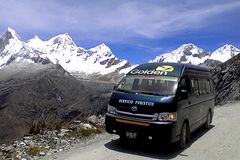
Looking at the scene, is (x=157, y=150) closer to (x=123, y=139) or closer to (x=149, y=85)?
(x=123, y=139)

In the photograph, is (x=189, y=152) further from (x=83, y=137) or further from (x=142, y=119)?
(x=83, y=137)

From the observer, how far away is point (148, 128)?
11.2 metres

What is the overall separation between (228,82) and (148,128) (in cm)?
3058

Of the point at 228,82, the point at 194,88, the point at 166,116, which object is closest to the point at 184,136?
the point at 166,116

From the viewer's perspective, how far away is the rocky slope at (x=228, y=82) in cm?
3541

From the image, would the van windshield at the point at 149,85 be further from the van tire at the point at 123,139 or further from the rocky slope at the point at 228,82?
the rocky slope at the point at 228,82

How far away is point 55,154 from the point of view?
38.6 feet

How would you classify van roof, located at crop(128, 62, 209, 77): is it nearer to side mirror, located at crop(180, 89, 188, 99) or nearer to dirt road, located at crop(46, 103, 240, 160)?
side mirror, located at crop(180, 89, 188, 99)

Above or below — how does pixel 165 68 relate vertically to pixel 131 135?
above

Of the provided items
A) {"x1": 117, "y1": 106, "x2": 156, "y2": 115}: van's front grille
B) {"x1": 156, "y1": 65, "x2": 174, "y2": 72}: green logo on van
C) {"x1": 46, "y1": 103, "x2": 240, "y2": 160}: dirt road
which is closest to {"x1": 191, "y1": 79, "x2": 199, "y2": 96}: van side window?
{"x1": 156, "y1": 65, "x2": 174, "y2": 72}: green logo on van

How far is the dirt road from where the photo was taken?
1138 cm

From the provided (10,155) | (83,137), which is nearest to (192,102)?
(83,137)

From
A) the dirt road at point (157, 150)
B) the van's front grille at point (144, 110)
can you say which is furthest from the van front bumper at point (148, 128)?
the dirt road at point (157, 150)

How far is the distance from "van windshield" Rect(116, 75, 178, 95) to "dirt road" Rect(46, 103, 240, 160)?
1881 millimetres
